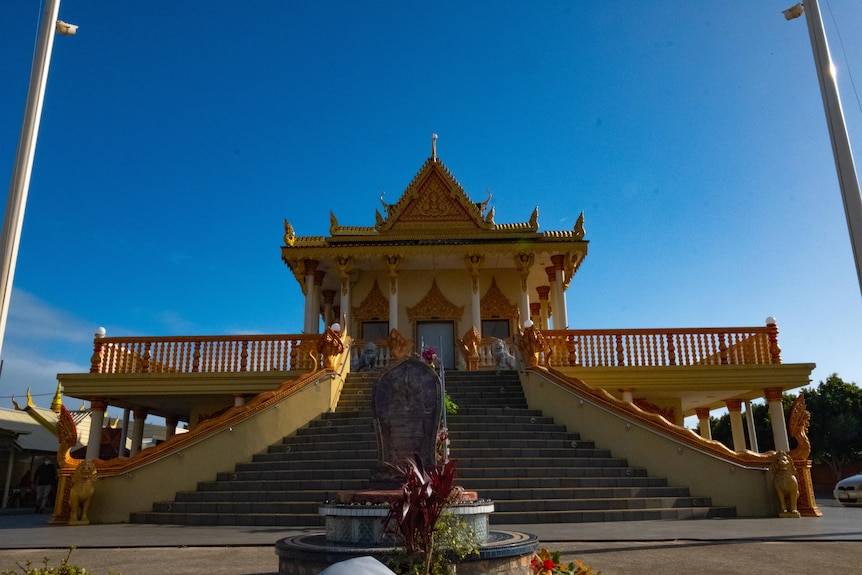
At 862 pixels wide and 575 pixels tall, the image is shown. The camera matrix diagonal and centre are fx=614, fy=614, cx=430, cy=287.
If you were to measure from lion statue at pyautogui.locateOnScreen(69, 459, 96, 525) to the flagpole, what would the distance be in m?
11.4

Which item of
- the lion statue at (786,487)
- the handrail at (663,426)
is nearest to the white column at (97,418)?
the handrail at (663,426)

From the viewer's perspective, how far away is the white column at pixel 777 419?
43.1 ft

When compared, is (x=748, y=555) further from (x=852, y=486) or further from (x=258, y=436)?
(x=852, y=486)

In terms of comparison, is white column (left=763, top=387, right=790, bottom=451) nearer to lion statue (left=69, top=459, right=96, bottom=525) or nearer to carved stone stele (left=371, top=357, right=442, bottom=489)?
carved stone stele (left=371, top=357, right=442, bottom=489)

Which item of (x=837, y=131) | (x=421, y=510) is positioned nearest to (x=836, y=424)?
(x=837, y=131)

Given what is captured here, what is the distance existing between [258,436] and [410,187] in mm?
10660

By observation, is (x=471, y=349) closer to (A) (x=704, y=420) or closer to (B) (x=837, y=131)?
(A) (x=704, y=420)

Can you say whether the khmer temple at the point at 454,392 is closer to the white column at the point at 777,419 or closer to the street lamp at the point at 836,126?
the white column at the point at 777,419

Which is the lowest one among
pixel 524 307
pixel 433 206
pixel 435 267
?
pixel 524 307

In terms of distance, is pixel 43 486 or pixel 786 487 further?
pixel 43 486

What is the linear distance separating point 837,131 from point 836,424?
2817 cm

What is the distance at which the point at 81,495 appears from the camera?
9.84 metres

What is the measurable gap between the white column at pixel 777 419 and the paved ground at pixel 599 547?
4.18 meters

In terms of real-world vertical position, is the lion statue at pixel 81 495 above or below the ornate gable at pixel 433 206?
below
